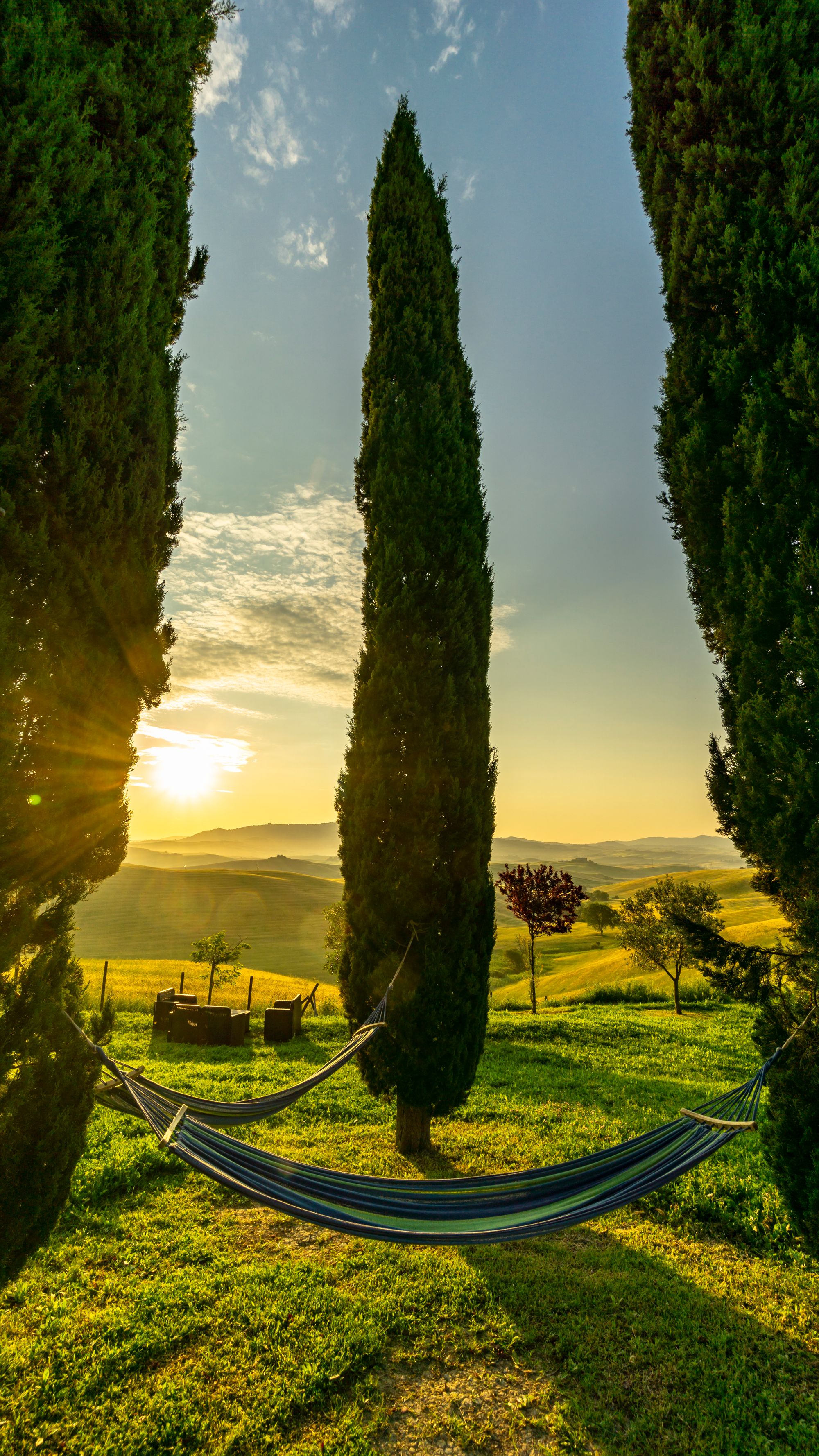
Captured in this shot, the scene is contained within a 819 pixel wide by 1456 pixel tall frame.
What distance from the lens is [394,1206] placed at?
2.91 m

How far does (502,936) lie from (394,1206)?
6390 cm

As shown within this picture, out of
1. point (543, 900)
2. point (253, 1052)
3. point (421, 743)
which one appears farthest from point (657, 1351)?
point (543, 900)

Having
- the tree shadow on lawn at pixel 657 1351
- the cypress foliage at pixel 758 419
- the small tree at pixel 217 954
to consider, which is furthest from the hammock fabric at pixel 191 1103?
the small tree at pixel 217 954

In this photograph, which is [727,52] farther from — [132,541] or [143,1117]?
[143,1117]

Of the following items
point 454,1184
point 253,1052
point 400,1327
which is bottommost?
point 253,1052

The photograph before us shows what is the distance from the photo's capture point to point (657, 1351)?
3438 millimetres

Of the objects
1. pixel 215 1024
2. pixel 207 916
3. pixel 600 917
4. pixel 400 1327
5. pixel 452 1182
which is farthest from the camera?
pixel 207 916

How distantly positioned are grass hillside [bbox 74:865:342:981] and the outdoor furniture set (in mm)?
24117

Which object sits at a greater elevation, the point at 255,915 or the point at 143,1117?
the point at 143,1117

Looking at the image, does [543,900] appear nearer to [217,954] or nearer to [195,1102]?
[217,954]

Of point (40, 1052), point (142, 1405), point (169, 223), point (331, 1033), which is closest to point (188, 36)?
point (169, 223)

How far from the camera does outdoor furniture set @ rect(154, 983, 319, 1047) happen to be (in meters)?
11.3

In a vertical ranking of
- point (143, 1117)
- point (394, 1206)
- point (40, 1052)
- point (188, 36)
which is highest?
point (188, 36)

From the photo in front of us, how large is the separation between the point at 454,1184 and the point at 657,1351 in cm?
173
